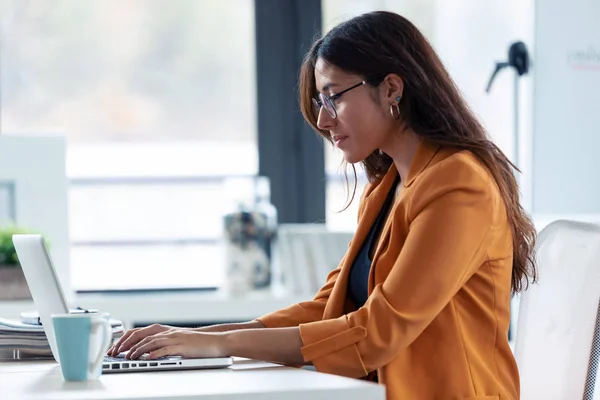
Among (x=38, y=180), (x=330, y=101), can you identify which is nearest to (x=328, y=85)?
(x=330, y=101)

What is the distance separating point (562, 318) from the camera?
175 centimetres

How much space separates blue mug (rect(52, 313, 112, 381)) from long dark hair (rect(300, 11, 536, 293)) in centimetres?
70

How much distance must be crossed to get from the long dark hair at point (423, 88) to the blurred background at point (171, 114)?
1550 mm

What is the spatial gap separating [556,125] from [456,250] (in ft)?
5.05

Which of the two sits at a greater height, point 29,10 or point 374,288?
point 29,10

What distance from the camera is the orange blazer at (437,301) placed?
159 cm

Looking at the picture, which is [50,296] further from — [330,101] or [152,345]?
[330,101]

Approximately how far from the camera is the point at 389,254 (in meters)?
1.71

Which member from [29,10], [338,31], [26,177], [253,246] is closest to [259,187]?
[253,246]

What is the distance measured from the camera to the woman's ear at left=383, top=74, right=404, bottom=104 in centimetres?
179

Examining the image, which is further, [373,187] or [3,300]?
[3,300]

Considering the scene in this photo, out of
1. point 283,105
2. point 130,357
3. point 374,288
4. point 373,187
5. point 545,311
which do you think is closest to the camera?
point 130,357

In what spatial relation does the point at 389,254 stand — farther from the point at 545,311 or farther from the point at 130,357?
the point at 130,357

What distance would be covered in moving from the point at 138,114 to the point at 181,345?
82.1 inches
